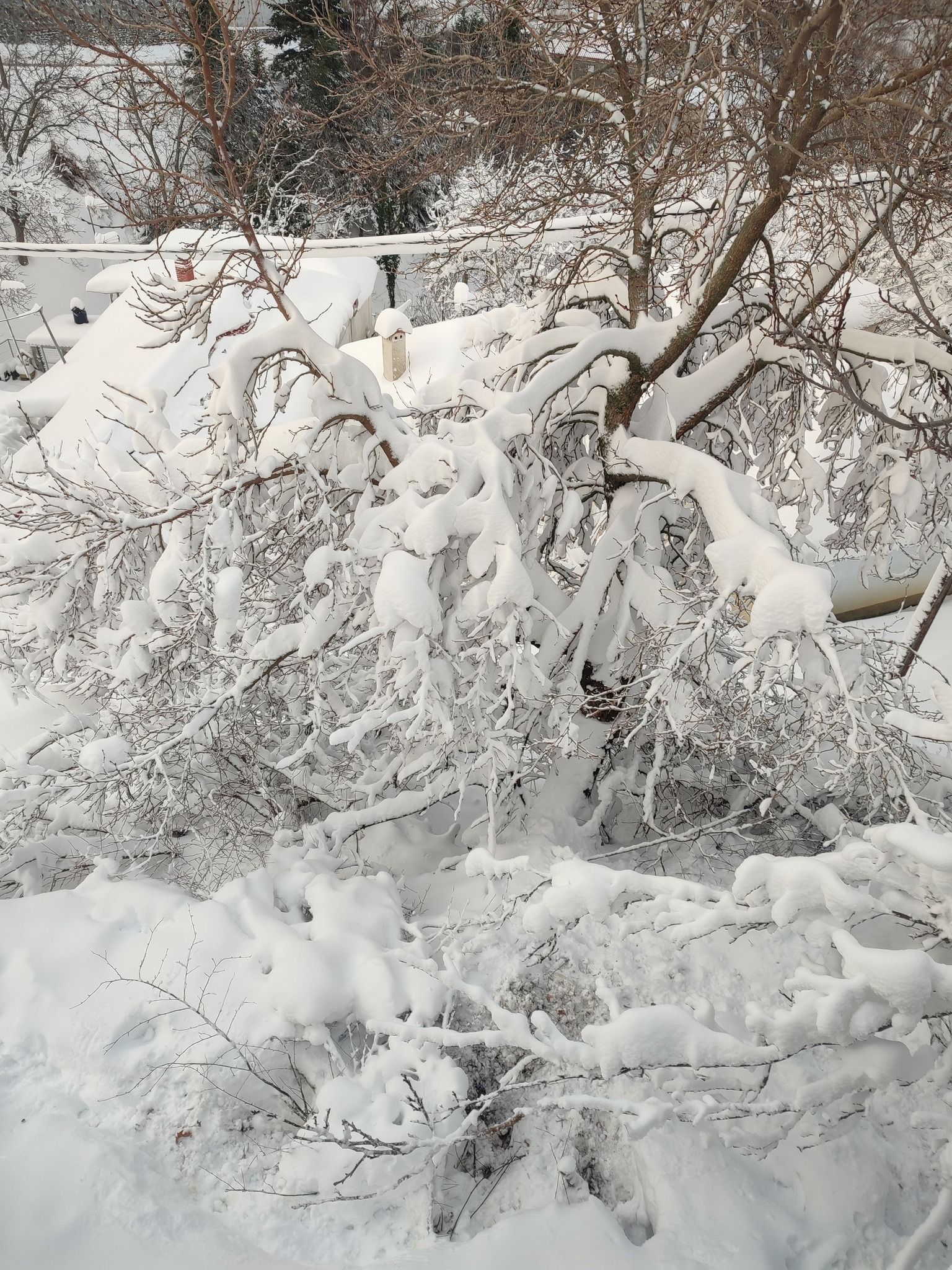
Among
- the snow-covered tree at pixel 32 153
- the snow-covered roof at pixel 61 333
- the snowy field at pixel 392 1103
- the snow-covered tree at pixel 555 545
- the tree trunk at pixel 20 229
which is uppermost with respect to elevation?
the snow-covered tree at pixel 32 153

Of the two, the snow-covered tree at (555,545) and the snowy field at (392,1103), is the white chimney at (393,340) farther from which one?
the snowy field at (392,1103)

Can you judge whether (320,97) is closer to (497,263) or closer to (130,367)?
(130,367)

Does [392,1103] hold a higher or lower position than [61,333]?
lower

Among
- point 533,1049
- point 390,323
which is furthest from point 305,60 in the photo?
point 533,1049

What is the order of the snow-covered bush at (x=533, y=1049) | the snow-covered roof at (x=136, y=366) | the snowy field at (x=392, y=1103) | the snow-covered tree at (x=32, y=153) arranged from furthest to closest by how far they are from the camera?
the snow-covered tree at (x=32, y=153) → the snow-covered roof at (x=136, y=366) → the snowy field at (x=392, y=1103) → the snow-covered bush at (x=533, y=1049)

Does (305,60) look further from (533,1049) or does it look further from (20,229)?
(533,1049)

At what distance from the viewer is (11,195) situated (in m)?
21.2

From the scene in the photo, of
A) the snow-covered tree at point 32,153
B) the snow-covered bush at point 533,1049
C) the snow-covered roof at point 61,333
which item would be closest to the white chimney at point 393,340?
the snow-covered roof at point 61,333

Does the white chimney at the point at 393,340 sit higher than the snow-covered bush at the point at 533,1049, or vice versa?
the white chimney at the point at 393,340

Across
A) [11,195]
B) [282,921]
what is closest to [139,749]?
[282,921]

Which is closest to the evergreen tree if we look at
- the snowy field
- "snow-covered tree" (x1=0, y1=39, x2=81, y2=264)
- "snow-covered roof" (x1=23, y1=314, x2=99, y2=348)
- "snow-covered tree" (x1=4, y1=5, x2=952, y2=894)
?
"snow-covered tree" (x1=0, y1=39, x2=81, y2=264)

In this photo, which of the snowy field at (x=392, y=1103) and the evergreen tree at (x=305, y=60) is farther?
the evergreen tree at (x=305, y=60)

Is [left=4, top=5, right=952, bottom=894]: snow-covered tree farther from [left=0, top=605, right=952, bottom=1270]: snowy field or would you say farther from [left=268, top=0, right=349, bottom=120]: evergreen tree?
[left=268, top=0, right=349, bottom=120]: evergreen tree

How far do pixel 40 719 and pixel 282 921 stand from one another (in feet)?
13.5
